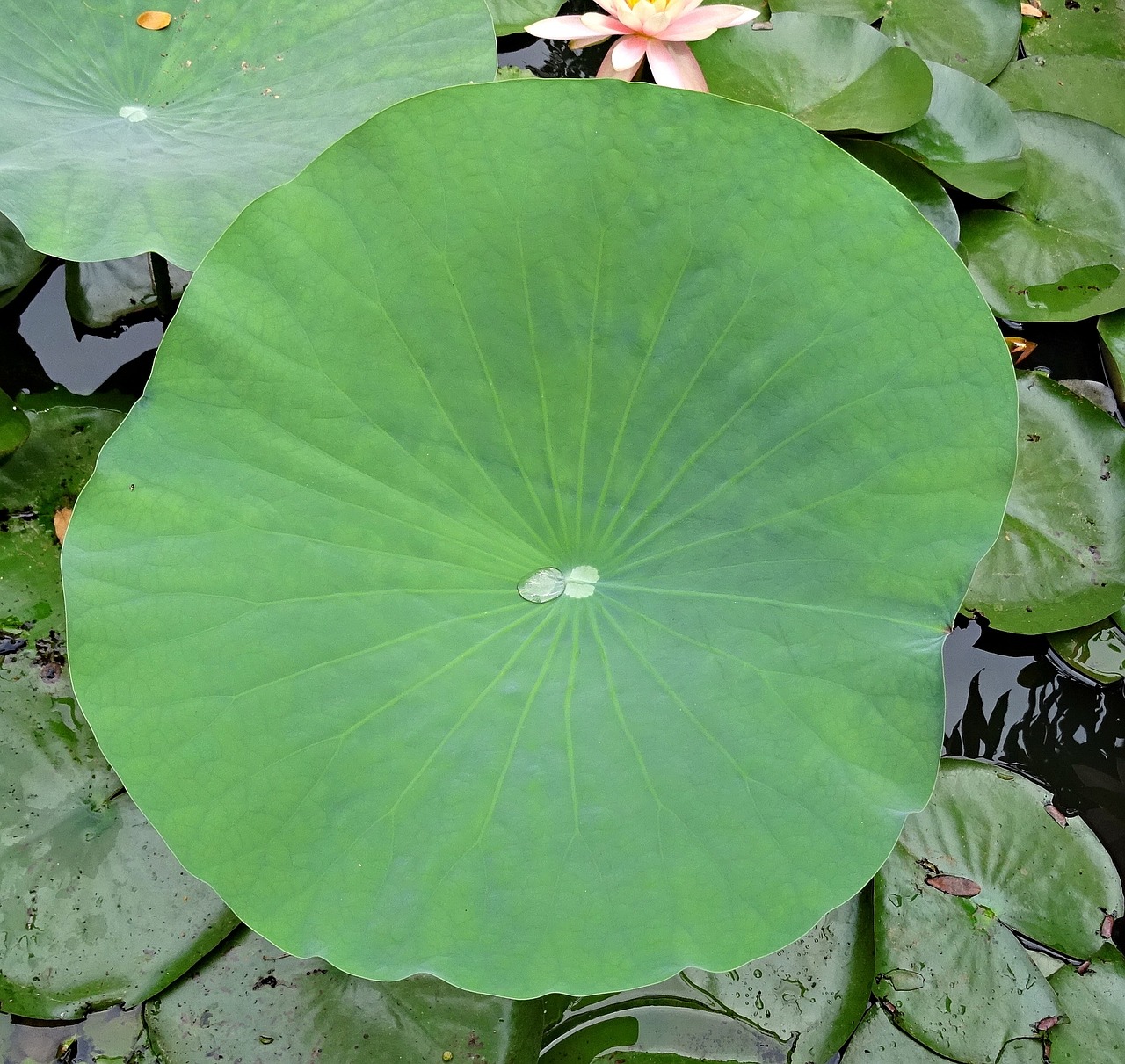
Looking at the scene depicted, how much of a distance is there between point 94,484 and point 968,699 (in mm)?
1813

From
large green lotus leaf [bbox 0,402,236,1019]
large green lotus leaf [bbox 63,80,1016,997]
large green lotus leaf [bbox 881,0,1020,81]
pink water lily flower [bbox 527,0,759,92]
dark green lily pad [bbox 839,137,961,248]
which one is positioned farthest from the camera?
large green lotus leaf [bbox 881,0,1020,81]

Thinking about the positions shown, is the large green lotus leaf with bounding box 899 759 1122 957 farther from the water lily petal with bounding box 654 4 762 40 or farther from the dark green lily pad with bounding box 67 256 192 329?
the dark green lily pad with bounding box 67 256 192 329

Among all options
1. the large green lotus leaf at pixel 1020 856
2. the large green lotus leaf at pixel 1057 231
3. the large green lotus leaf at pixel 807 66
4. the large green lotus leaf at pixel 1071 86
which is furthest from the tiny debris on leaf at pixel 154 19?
the large green lotus leaf at pixel 1020 856

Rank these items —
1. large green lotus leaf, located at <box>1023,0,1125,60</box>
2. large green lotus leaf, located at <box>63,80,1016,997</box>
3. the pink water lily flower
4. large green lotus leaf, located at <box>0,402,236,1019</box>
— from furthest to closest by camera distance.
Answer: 1. large green lotus leaf, located at <box>1023,0,1125,60</box>
2. the pink water lily flower
3. large green lotus leaf, located at <box>0,402,236,1019</box>
4. large green lotus leaf, located at <box>63,80,1016,997</box>

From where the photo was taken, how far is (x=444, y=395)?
125 cm

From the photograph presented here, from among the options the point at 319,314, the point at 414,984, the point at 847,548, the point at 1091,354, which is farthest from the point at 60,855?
the point at 1091,354

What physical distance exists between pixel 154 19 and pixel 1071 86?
233cm

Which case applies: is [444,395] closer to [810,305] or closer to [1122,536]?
[810,305]

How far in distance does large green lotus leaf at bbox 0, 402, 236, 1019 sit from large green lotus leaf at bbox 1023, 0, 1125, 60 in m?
2.95

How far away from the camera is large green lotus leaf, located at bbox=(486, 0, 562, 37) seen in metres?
2.09

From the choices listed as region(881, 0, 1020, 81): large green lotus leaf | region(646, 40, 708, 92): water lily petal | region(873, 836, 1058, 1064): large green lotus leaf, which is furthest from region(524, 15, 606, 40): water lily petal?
region(873, 836, 1058, 1064): large green lotus leaf

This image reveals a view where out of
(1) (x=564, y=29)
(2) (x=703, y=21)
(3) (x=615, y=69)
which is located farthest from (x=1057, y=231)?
(1) (x=564, y=29)

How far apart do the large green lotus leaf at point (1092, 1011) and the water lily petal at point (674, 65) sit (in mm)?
2059

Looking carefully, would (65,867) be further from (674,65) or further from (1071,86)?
(1071,86)
